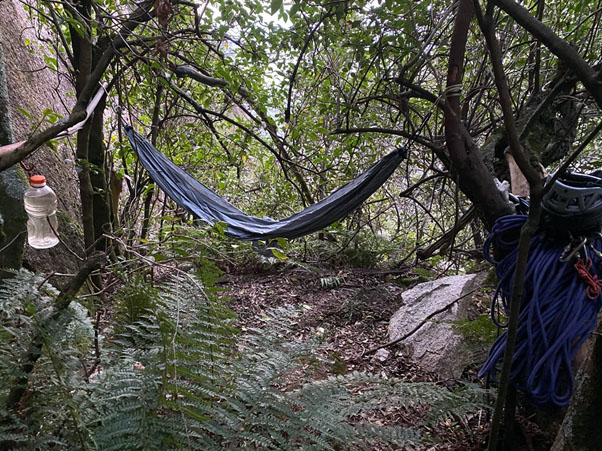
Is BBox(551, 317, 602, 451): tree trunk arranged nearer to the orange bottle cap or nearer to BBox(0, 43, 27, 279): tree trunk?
the orange bottle cap

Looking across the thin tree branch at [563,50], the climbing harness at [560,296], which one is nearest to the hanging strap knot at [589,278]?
the climbing harness at [560,296]

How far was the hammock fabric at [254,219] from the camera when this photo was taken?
2.20m

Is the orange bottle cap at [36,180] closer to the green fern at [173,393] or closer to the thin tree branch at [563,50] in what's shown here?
the green fern at [173,393]

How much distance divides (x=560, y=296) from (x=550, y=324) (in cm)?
7

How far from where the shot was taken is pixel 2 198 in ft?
4.27

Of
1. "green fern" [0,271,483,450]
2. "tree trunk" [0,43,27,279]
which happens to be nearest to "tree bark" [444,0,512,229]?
"green fern" [0,271,483,450]

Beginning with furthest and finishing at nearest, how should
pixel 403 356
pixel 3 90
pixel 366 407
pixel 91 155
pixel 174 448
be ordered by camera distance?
pixel 91 155, pixel 403 356, pixel 3 90, pixel 366 407, pixel 174 448

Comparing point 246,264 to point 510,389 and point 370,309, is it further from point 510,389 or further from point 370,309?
point 510,389

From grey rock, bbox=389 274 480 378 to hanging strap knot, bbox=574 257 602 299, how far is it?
1.16 ft

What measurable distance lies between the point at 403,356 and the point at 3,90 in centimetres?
180

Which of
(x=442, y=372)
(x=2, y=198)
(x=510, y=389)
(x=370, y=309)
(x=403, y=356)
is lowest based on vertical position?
(x=510, y=389)

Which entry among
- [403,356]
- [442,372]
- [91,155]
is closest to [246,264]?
[91,155]

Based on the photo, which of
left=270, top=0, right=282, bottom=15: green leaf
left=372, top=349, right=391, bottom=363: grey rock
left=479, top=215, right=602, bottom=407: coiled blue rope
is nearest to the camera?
left=479, top=215, right=602, bottom=407: coiled blue rope

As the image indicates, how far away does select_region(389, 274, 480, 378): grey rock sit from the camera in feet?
4.51
